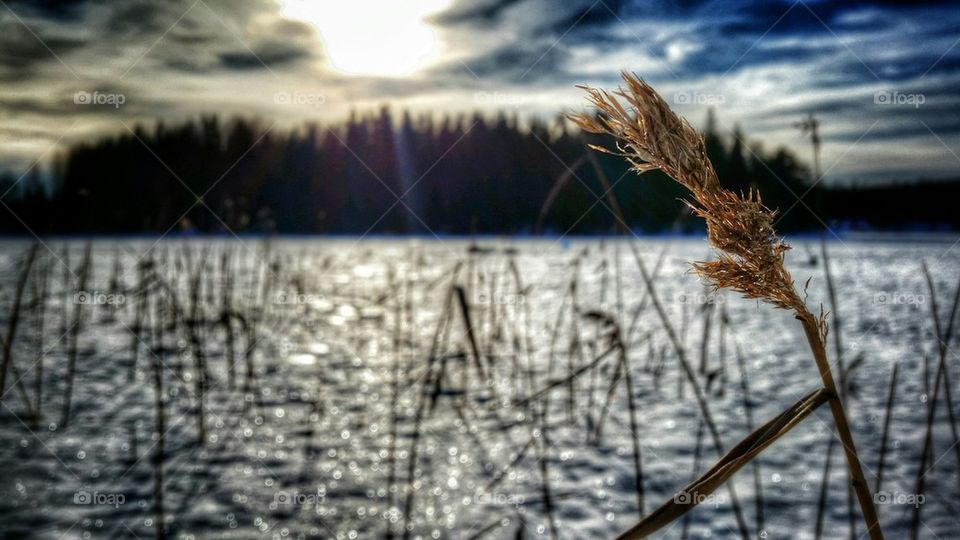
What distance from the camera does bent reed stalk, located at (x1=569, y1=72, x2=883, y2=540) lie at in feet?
2.93

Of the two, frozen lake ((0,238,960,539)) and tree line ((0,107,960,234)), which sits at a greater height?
tree line ((0,107,960,234))

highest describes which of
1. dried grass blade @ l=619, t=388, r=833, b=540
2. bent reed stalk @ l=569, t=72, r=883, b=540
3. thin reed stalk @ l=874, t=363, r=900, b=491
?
bent reed stalk @ l=569, t=72, r=883, b=540

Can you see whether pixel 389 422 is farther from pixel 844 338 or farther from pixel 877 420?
pixel 844 338

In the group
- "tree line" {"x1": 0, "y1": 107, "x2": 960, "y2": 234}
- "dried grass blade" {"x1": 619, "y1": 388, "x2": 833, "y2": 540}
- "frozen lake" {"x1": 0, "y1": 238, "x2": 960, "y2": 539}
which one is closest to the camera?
"dried grass blade" {"x1": 619, "y1": 388, "x2": 833, "y2": 540}

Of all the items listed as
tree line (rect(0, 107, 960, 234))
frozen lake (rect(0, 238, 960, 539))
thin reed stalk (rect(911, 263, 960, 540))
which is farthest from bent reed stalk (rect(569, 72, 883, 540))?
tree line (rect(0, 107, 960, 234))

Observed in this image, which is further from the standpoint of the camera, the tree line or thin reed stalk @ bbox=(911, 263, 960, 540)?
the tree line

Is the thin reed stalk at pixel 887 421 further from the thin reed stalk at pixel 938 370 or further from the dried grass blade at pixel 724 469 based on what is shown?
the dried grass blade at pixel 724 469

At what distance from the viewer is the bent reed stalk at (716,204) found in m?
0.89

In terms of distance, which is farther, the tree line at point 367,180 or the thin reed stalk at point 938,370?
the tree line at point 367,180

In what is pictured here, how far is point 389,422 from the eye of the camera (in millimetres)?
5582

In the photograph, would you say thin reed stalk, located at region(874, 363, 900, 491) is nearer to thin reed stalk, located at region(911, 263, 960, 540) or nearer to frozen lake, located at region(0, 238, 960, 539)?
thin reed stalk, located at region(911, 263, 960, 540)

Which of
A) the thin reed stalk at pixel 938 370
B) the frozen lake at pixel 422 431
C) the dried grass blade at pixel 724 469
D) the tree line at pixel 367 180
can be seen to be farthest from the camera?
the tree line at pixel 367 180

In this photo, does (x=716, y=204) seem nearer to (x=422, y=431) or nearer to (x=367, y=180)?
(x=422, y=431)

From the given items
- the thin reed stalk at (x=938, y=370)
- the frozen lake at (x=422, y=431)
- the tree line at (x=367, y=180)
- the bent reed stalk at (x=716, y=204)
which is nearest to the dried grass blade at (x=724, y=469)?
the bent reed stalk at (x=716, y=204)
